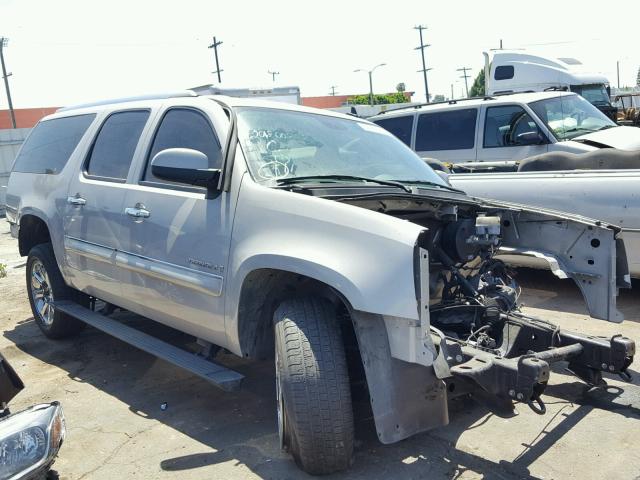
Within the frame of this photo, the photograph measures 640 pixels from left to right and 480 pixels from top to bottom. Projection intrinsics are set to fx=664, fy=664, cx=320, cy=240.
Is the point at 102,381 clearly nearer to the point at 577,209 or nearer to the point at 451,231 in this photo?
the point at 451,231

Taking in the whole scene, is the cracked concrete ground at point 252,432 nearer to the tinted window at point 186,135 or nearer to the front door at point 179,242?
the front door at point 179,242

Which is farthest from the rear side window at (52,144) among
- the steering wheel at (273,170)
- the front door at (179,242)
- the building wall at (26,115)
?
the building wall at (26,115)

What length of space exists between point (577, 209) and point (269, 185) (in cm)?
322

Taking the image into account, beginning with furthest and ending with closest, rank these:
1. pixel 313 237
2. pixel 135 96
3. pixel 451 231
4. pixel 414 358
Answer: pixel 135 96 < pixel 451 231 < pixel 313 237 < pixel 414 358

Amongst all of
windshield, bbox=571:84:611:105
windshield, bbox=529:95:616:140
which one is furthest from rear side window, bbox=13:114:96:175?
windshield, bbox=571:84:611:105

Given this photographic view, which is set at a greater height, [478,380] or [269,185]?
[269,185]

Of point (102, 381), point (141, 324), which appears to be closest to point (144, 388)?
point (102, 381)

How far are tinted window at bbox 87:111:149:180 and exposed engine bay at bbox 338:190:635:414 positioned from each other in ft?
6.31

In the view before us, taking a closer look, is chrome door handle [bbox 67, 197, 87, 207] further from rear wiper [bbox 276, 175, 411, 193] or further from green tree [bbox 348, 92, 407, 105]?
green tree [bbox 348, 92, 407, 105]

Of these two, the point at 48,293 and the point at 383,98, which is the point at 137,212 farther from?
the point at 383,98

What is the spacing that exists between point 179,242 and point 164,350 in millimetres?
771

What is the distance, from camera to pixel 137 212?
425cm

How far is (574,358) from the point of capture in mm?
3648

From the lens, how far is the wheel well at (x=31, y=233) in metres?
5.91
